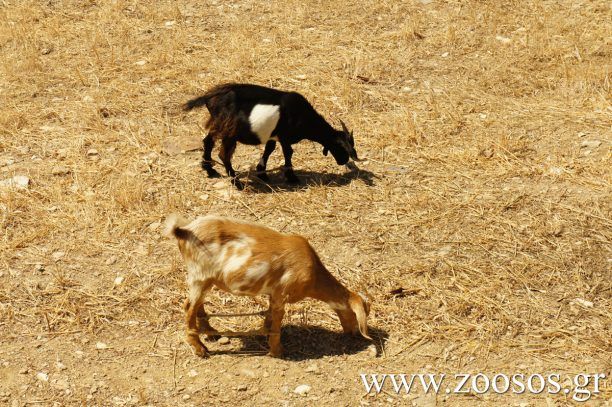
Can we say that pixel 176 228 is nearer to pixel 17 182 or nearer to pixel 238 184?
pixel 238 184

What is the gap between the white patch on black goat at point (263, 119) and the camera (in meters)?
7.73

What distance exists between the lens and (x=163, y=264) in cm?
682

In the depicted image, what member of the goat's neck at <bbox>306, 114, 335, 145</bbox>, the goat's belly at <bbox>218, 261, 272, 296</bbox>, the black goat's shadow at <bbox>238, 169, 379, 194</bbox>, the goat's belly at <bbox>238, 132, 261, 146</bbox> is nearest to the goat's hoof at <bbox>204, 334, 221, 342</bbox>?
the goat's belly at <bbox>218, 261, 272, 296</bbox>

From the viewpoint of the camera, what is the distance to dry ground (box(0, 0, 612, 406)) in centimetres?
582

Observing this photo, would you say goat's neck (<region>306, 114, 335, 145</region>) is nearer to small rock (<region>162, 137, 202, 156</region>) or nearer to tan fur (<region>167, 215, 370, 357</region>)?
small rock (<region>162, 137, 202, 156</region>)

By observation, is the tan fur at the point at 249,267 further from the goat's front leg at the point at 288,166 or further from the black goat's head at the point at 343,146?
the black goat's head at the point at 343,146

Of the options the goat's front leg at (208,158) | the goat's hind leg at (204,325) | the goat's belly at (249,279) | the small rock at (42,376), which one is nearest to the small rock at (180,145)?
the goat's front leg at (208,158)

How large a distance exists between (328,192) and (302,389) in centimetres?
288

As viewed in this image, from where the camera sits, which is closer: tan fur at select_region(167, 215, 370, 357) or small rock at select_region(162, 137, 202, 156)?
tan fur at select_region(167, 215, 370, 357)

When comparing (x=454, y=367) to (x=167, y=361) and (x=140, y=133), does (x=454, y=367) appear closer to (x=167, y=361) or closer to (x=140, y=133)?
(x=167, y=361)

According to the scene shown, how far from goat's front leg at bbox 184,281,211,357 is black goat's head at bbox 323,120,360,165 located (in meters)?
3.10

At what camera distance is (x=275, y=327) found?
5.71m

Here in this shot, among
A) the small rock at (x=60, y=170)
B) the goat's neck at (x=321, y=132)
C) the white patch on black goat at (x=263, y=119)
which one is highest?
the white patch on black goat at (x=263, y=119)

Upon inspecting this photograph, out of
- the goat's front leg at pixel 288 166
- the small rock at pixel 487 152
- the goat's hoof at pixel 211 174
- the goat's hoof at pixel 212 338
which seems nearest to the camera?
the goat's hoof at pixel 212 338
